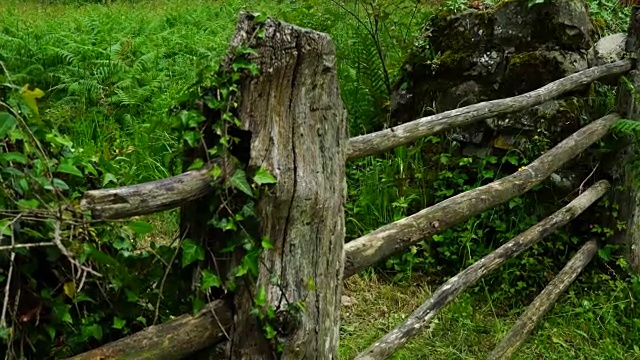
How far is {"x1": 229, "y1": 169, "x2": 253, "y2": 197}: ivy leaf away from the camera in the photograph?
172 centimetres

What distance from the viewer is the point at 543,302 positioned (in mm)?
3318

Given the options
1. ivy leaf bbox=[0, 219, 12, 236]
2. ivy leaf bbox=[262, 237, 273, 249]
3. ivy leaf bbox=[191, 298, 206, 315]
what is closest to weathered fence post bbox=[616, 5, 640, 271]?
ivy leaf bbox=[262, 237, 273, 249]

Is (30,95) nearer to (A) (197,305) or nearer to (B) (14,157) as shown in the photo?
(B) (14,157)

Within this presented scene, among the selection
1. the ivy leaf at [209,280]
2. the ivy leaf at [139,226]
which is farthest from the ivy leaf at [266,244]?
the ivy leaf at [139,226]

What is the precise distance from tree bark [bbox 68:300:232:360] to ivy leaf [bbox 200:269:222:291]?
63 mm

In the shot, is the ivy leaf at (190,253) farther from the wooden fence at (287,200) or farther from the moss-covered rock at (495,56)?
the moss-covered rock at (495,56)

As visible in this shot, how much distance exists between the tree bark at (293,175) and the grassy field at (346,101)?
11.0 inches

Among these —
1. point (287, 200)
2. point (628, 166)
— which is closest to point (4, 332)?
point (287, 200)

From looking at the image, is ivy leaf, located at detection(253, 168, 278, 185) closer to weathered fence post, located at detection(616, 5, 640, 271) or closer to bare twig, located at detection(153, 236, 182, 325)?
bare twig, located at detection(153, 236, 182, 325)

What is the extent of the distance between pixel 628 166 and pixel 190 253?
2637mm

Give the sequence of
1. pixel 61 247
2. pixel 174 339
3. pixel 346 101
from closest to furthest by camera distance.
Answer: pixel 61 247 < pixel 174 339 < pixel 346 101

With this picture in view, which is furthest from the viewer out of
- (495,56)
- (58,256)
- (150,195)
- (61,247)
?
(495,56)

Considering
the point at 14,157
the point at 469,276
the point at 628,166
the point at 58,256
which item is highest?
the point at 14,157

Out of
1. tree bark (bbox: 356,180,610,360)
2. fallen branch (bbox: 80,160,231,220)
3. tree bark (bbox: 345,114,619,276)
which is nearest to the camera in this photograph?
fallen branch (bbox: 80,160,231,220)
